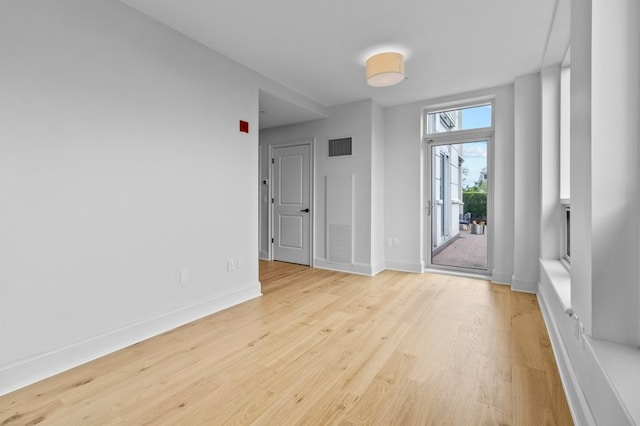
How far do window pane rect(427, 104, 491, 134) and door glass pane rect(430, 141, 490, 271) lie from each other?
0.82 ft

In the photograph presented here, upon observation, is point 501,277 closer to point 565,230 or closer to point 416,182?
point 565,230

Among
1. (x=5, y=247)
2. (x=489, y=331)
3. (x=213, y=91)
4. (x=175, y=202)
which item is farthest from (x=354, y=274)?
(x=5, y=247)

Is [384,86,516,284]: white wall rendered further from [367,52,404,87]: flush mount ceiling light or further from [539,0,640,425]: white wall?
[539,0,640,425]: white wall

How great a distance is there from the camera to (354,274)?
454 centimetres

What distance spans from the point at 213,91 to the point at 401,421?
3047 mm

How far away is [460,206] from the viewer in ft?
15.2

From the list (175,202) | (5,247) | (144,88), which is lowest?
(5,247)

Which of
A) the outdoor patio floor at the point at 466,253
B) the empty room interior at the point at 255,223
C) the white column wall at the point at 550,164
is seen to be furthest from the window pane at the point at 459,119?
the outdoor patio floor at the point at 466,253

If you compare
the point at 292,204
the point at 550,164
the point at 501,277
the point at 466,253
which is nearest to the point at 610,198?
the point at 550,164

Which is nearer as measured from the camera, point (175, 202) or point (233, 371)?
point (233, 371)

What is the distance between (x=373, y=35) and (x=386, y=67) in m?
0.33

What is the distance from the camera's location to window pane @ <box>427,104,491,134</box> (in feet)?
14.0

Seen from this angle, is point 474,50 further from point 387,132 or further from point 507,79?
point 387,132

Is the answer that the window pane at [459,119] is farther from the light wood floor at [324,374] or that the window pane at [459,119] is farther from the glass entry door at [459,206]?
the light wood floor at [324,374]
